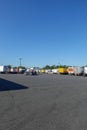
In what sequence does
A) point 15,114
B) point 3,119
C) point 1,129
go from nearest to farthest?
point 1,129, point 3,119, point 15,114

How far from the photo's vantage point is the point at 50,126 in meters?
7.29

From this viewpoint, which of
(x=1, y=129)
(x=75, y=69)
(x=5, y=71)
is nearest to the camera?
(x=1, y=129)

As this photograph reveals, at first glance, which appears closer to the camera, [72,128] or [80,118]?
[72,128]

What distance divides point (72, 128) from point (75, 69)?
80169 mm

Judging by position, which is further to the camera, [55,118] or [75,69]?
[75,69]

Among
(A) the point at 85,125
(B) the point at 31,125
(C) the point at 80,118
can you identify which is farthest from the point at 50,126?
(C) the point at 80,118

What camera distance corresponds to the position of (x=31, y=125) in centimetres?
734

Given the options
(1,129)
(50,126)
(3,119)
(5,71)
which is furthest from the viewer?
(5,71)

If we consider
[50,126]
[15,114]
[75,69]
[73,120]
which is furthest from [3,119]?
[75,69]

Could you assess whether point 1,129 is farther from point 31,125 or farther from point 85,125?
point 85,125

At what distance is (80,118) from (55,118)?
36.4 inches

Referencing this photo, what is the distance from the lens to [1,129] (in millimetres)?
6762

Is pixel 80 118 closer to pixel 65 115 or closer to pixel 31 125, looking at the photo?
pixel 65 115

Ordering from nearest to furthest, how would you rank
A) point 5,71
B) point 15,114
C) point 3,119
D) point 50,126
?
point 50,126 < point 3,119 < point 15,114 < point 5,71
